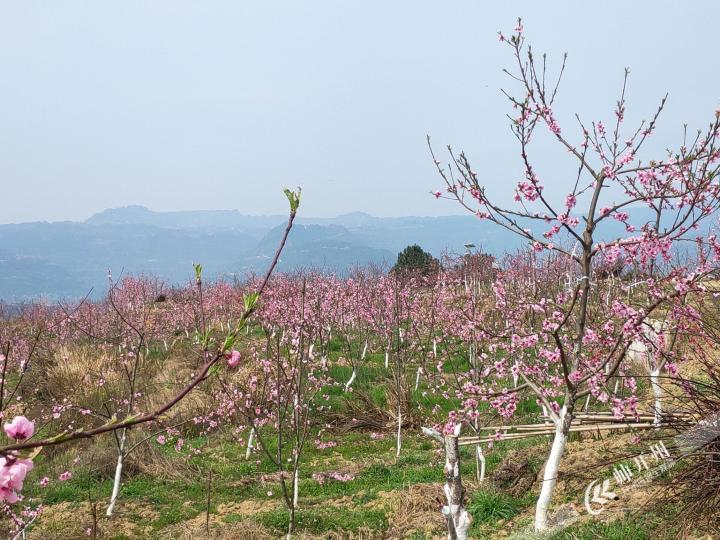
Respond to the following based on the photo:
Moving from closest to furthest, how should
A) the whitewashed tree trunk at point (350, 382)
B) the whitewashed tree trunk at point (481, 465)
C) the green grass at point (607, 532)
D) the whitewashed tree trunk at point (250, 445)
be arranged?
1. the green grass at point (607, 532)
2. the whitewashed tree trunk at point (481, 465)
3. the whitewashed tree trunk at point (250, 445)
4. the whitewashed tree trunk at point (350, 382)

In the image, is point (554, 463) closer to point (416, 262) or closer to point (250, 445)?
point (250, 445)

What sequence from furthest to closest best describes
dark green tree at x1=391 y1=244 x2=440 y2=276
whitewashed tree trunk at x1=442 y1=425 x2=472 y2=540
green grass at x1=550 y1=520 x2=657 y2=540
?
dark green tree at x1=391 y1=244 x2=440 y2=276 → green grass at x1=550 y1=520 x2=657 y2=540 → whitewashed tree trunk at x1=442 y1=425 x2=472 y2=540

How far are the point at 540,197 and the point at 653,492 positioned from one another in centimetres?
296

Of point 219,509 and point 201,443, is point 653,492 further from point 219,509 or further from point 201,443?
point 201,443

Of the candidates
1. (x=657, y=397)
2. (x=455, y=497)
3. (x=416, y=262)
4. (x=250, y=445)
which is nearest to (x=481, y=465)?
(x=657, y=397)

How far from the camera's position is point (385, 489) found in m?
7.52

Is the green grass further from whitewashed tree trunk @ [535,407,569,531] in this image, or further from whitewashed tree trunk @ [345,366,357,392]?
whitewashed tree trunk @ [345,366,357,392]

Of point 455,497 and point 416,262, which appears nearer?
point 455,497

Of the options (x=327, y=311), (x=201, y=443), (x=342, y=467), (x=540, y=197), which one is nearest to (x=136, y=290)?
(x=327, y=311)
